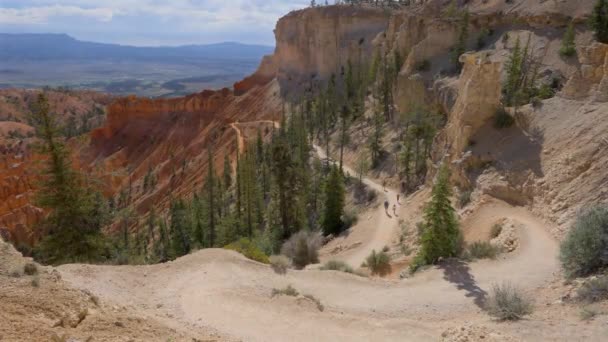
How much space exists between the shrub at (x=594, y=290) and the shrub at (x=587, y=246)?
3.92 feet

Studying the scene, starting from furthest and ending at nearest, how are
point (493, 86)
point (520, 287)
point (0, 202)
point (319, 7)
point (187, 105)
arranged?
point (187, 105) → point (319, 7) → point (0, 202) → point (493, 86) → point (520, 287)

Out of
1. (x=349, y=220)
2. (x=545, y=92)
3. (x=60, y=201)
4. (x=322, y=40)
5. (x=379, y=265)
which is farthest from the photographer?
(x=322, y=40)

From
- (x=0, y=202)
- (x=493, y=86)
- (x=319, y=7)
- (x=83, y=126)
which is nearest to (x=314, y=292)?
(x=493, y=86)

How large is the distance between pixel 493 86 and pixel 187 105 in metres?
75.5

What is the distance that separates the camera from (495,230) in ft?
59.2

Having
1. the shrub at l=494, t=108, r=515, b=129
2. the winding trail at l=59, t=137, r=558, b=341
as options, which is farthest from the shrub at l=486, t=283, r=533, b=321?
the shrub at l=494, t=108, r=515, b=129

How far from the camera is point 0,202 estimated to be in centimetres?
5806

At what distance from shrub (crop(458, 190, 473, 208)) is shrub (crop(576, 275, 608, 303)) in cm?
1098

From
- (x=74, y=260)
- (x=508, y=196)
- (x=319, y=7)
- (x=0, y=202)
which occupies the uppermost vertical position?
(x=319, y=7)

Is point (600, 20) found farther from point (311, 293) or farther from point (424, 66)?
point (311, 293)

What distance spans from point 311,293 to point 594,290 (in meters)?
7.65

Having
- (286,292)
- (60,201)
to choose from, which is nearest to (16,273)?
(286,292)

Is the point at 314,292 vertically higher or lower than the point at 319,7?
lower

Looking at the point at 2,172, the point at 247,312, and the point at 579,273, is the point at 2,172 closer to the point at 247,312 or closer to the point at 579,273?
the point at 247,312
